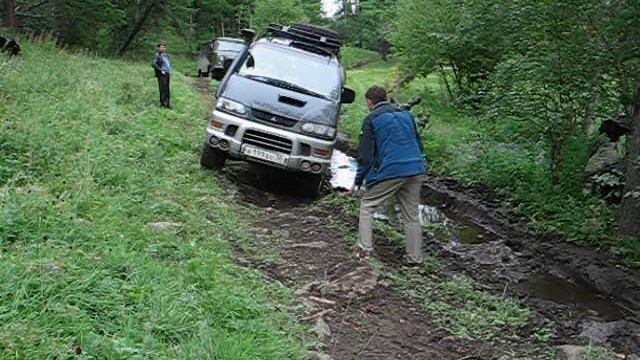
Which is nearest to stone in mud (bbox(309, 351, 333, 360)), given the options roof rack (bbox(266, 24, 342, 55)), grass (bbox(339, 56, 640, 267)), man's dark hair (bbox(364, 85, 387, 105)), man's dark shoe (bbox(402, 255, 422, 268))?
man's dark shoe (bbox(402, 255, 422, 268))

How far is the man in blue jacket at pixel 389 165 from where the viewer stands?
6324 mm

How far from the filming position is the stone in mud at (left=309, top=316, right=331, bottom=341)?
14.8ft

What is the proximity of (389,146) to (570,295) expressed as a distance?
109 inches

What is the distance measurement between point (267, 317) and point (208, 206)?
294cm

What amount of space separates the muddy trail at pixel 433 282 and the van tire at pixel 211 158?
280 mm

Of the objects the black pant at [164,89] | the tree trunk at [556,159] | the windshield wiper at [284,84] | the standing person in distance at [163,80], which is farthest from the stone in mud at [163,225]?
the black pant at [164,89]

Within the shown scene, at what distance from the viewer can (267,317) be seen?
14.2ft

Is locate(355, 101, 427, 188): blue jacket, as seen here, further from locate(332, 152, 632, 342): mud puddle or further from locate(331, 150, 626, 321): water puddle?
locate(331, 150, 626, 321): water puddle

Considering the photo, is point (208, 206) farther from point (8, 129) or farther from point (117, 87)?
point (117, 87)

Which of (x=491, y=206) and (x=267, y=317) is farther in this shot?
(x=491, y=206)

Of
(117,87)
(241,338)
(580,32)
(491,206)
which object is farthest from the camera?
(117,87)

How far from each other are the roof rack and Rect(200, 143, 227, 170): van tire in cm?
271

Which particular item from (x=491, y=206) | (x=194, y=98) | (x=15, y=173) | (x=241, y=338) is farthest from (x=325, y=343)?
(x=194, y=98)

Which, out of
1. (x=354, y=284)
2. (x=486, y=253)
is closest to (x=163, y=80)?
(x=486, y=253)
